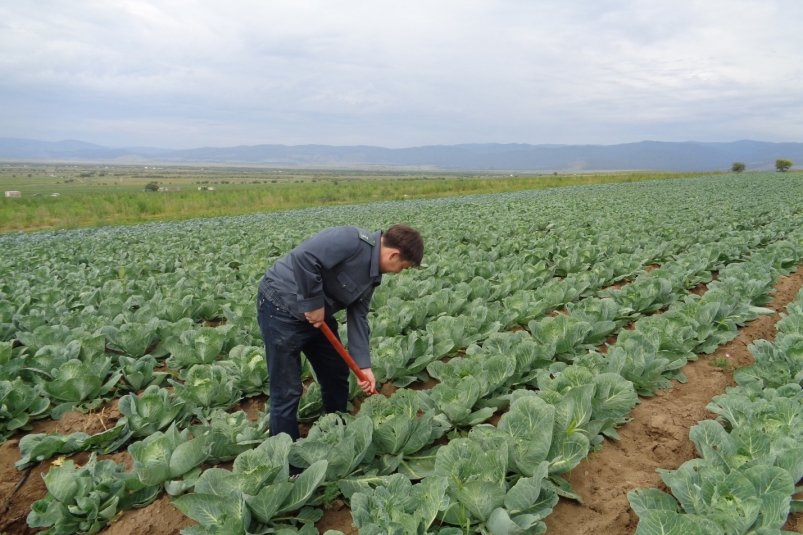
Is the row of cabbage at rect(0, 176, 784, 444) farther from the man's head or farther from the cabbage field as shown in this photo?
the man's head

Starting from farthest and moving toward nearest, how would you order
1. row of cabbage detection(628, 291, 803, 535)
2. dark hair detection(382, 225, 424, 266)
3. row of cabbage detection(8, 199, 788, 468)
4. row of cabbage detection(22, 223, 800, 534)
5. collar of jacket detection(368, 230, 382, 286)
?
row of cabbage detection(8, 199, 788, 468)
collar of jacket detection(368, 230, 382, 286)
dark hair detection(382, 225, 424, 266)
row of cabbage detection(22, 223, 800, 534)
row of cabbage detection(628, 291, 803, 535)

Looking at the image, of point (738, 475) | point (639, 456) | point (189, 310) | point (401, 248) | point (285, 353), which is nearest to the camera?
point (738, 475)

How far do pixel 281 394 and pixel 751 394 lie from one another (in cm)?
306

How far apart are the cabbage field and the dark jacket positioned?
2.21ft

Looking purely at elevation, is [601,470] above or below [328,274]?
below

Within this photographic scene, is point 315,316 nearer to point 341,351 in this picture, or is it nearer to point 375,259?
point 341,351

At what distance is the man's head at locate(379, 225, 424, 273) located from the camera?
118 inches

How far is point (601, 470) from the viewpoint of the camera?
9.62ft

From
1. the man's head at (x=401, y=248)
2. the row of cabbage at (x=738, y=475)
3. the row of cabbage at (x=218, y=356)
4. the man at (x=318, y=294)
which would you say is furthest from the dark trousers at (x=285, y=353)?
the row of cabbage at (x=738, y=475)

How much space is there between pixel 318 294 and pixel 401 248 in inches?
22.0

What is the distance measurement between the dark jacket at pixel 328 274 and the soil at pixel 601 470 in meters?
1.15

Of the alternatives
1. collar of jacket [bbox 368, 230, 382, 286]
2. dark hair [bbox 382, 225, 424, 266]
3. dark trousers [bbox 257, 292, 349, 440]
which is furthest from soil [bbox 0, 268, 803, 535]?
dark hair [bbox 382, 225, 424, 266]

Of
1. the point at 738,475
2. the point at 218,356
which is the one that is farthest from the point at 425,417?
the point at 218,356

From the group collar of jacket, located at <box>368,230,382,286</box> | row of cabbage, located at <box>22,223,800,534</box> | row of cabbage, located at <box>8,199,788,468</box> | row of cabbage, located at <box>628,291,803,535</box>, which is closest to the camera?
row of cabbage, located at <box>628,291,803,535</box>
